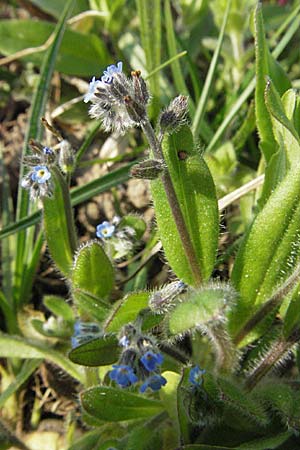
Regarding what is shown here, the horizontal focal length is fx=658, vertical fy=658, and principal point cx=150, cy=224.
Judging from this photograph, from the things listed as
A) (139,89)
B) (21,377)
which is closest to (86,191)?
(21,377)

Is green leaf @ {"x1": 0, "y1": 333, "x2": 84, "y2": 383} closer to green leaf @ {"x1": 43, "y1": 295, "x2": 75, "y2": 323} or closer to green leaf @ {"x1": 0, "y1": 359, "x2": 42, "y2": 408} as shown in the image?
green leaf @ {"x1": 0, "y1": 359, "x2": 42, "y2": 408}

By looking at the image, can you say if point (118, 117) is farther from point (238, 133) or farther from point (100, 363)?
point (238, 133)

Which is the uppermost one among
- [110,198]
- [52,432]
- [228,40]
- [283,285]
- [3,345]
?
[228,40]

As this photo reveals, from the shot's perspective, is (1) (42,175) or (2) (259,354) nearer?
(1) (42,175)

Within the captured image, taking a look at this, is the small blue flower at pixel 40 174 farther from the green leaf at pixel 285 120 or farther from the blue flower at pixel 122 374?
the green leaf at pixel 285 120

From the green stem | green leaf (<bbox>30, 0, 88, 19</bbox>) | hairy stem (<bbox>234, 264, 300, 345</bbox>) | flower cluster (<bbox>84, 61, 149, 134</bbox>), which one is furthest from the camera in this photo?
green leaf (<bbox>30, 0, 88, 19</bbox>)

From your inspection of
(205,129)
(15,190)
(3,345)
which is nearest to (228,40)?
(205,129)

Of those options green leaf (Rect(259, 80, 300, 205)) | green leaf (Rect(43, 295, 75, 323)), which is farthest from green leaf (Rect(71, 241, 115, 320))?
green leaf (Rect(259, 80, 300, 205))
